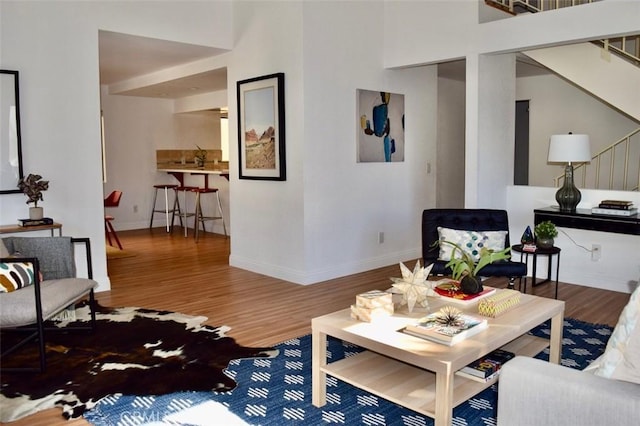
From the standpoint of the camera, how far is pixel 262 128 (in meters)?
5.52

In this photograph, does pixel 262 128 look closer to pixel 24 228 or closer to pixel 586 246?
pixel 24 228

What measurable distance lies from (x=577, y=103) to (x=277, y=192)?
4589 millimetres

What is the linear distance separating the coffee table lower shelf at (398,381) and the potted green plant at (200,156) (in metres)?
6.97

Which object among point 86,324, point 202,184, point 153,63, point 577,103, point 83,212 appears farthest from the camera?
point 202,184

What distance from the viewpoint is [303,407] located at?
2660 millimetres

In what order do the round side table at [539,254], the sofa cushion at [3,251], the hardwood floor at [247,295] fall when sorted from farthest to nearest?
the round side table at [539,254] → the hardwood floor at [247,295] → the sofa cushion at [3,251]

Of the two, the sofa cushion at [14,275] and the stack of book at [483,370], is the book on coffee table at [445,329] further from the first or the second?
the sofa cushion at [14,275]

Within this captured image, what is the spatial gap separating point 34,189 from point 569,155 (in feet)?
14.6

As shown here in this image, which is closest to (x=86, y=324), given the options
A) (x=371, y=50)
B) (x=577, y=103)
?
(x=371, y=50)

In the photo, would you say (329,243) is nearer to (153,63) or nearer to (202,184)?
(153,63)

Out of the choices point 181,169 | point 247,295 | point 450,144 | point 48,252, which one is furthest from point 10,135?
point 450,144

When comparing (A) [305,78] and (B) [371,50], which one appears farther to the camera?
(B) [371,50]

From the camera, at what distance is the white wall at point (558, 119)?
7.16 metres

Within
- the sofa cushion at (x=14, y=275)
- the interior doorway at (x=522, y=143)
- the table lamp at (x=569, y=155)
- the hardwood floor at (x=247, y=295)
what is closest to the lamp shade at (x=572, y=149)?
the table lamp at (x=569, y=155)
